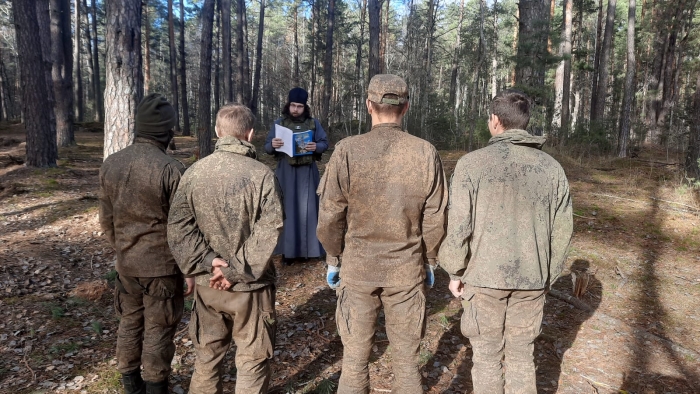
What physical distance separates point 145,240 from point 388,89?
74.4 inches

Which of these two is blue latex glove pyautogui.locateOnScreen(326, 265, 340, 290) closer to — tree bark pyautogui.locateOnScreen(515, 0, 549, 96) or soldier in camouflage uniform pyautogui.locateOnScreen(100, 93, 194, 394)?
soldier in camouflage uniform pyautogui.locateOnScreen(100, 93, 194, 394)

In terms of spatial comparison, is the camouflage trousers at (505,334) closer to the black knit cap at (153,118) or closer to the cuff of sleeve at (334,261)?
the cuff of sleeve at (334,261)

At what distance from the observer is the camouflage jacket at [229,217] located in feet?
7.89

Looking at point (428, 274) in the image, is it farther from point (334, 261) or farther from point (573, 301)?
point (573, 301)

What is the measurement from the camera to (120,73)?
241 inches

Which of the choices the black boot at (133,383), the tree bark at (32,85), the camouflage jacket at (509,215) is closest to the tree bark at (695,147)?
the camouflage jacket at (509,215)

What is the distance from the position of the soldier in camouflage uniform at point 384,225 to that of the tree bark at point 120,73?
4.88m

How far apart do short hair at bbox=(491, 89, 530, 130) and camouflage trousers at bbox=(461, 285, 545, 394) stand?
1.08 m

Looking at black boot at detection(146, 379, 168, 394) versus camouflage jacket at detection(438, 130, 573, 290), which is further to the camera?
black boot at detection(146, 379, 168, 394)

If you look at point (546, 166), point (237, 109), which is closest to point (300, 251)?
point (237, 109)

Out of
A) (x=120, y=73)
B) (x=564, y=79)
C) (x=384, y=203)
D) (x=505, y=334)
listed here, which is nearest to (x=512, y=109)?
(x=384, y=203)

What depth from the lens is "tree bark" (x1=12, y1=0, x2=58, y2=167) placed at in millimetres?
9609

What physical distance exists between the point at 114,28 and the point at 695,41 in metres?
24.6

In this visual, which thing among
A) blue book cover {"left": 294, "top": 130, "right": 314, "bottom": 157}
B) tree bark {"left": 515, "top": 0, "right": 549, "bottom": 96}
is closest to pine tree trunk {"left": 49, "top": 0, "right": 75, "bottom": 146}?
blue book cover {"left": 294, "top": 130, "right": 314, "bottom": 157}
